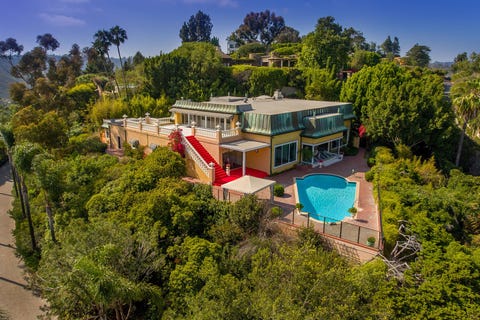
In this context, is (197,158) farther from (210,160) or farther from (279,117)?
(279,117)

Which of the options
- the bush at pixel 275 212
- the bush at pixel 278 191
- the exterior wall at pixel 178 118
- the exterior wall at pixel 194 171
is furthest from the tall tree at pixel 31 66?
the bush at pixel 275 212

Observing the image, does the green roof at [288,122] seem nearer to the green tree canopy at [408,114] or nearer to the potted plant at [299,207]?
the green tree canopy at [408,114]

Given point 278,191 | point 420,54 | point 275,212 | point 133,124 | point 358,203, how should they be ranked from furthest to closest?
point 420,54, point 133,124, point 278,191, point 358,203, point 275,212

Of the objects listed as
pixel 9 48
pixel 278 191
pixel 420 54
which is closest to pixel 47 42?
pixel 9 48

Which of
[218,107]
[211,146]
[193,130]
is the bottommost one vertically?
[211,146]

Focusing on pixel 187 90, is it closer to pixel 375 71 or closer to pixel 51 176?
pixel 375 71

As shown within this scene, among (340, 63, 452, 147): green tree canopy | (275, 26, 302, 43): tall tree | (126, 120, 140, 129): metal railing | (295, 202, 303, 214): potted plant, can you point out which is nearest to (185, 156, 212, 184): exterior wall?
(295, 202, 303, 214): potted plant

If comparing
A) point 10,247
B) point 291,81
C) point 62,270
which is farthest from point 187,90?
point 62,270
